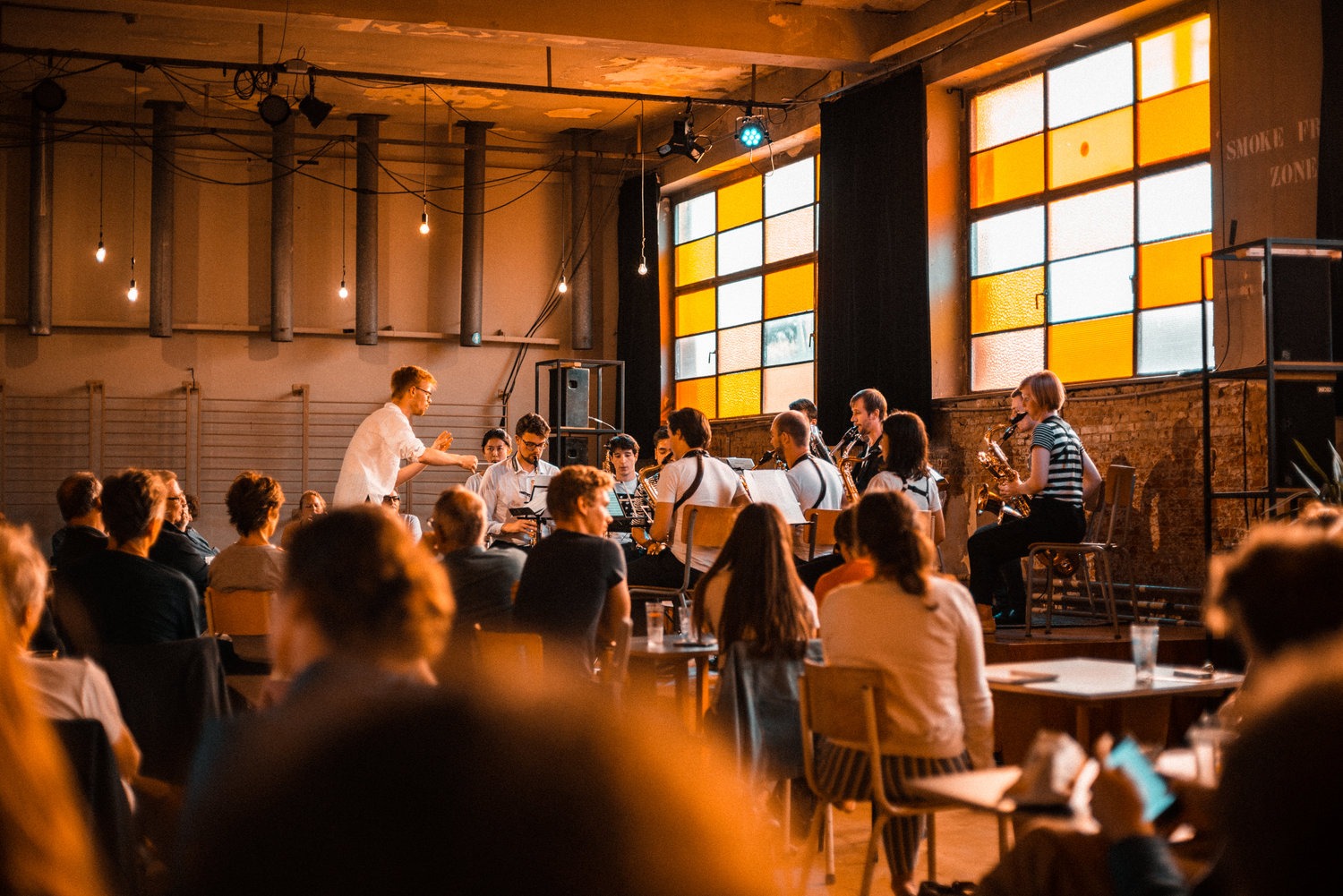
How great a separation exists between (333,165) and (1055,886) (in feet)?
43.3

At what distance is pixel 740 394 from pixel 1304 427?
7.08m

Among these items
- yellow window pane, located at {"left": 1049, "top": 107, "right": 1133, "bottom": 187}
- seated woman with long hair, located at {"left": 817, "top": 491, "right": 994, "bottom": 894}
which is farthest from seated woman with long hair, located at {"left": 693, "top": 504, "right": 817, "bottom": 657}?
yellow window pane, located at {"left": 1049, "top": 107, "right": 1133, "bottom": 187}

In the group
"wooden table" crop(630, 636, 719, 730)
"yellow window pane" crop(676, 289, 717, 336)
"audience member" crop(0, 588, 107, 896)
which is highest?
"yellow window pane" crop(676, 289, 717, 336)

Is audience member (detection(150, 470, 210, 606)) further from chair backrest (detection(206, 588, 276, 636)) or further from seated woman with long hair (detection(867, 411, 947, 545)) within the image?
seated woman with long hair (detection(867, 411, 947, 545))

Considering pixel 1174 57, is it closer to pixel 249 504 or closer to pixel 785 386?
pixel 785 386

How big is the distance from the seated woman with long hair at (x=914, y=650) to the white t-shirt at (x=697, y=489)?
2.95 m

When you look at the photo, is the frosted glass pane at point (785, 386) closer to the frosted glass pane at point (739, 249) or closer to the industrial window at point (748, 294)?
→ the industrial window at point (748, 294)

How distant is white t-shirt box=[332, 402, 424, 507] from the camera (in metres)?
7.08

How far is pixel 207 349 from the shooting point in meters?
13.6

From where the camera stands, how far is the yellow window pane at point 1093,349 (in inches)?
330

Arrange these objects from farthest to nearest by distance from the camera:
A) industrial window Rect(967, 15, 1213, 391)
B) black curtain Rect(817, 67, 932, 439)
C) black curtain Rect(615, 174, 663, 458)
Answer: black curtain Rect(615, 174, 663, 458), black curtain Rect(817, 67, 932, 439), industrial window Rect(967, 15, 1213, 391)

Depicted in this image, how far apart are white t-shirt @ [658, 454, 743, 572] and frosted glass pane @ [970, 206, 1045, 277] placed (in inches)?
150

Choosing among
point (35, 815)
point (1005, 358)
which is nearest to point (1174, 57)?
point (1005, 358)

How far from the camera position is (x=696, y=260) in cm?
1362
